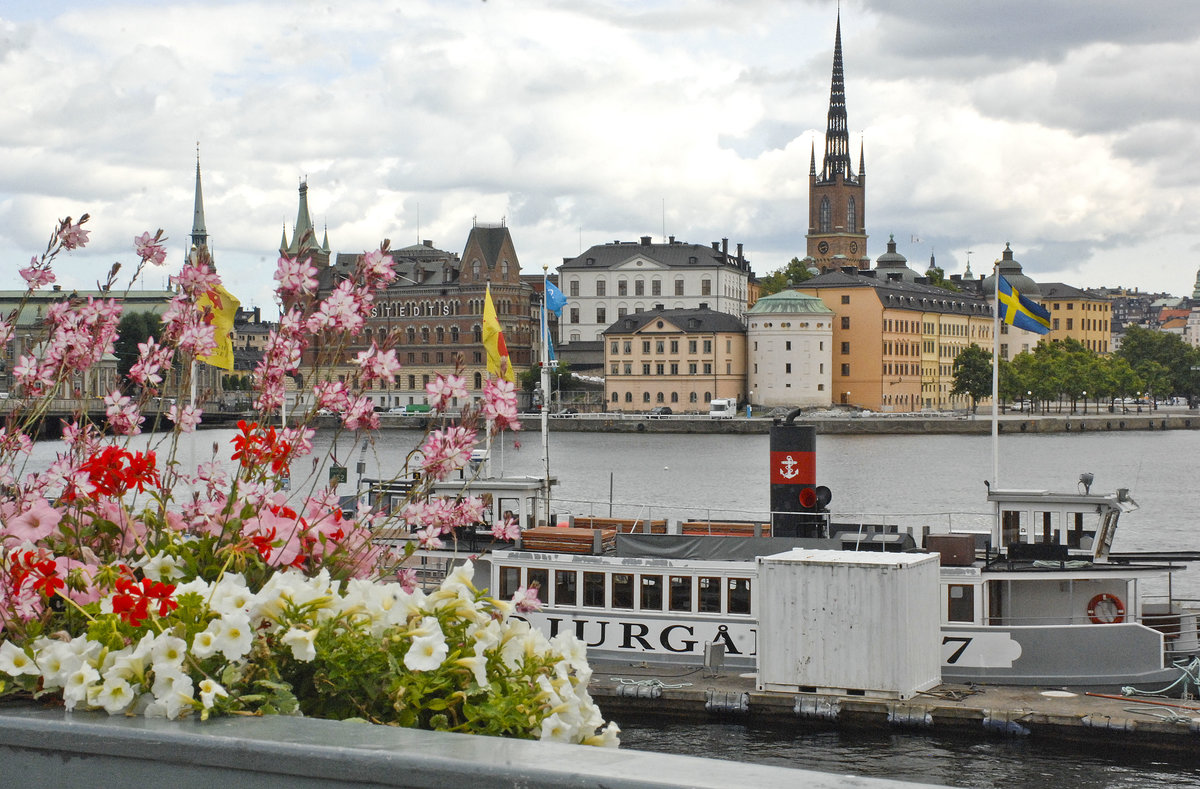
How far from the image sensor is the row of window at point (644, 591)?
18.9m

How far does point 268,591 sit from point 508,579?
54.6 feet

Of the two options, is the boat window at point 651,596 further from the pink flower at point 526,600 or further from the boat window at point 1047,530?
the pink flower at point 526,600

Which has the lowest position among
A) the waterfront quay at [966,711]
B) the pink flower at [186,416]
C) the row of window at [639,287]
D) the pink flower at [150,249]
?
the waterfront quay at [966,711]

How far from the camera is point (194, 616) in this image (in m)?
3.27

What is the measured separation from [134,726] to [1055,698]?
16.0m

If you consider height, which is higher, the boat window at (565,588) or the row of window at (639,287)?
the row of window at (639,287)

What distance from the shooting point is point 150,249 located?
5.04m

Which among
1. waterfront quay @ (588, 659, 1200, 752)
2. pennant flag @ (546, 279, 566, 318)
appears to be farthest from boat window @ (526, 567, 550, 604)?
pennant flag @ (546, 279, 566, 318)

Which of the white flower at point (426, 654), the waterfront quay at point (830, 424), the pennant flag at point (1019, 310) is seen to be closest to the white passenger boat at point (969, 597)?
the pennant flag at point (1019, 310)

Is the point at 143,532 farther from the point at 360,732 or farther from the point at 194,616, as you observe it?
the point at 360,732

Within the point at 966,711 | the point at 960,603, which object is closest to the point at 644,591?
the point at 960,603

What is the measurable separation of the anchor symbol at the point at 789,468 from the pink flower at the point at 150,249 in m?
15.8

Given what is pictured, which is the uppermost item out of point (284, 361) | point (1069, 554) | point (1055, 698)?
point (284, 361)

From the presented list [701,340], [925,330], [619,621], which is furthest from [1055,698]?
[925,330]
